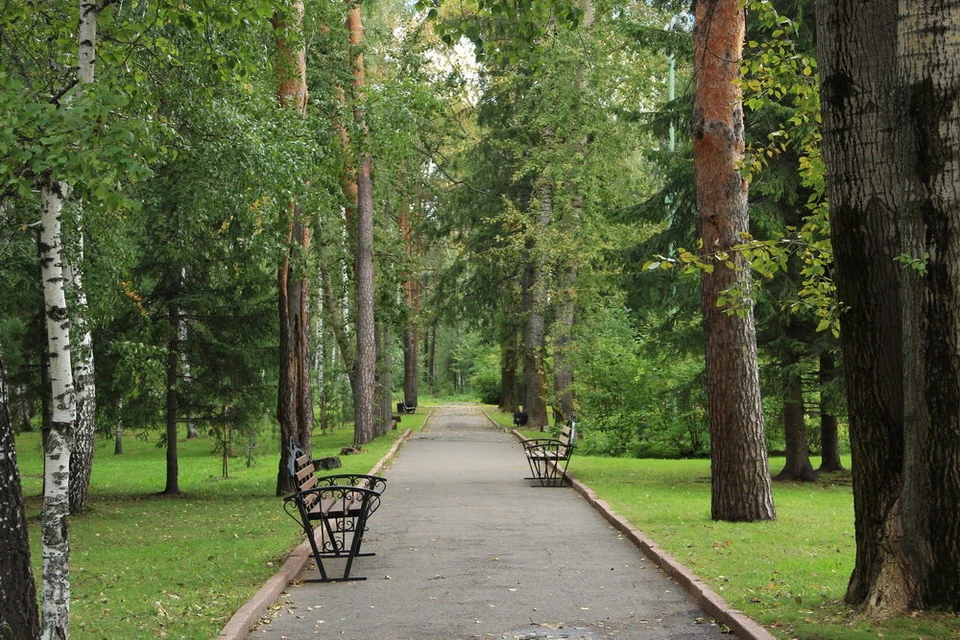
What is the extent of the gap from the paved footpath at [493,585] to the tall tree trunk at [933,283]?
1.67 metres

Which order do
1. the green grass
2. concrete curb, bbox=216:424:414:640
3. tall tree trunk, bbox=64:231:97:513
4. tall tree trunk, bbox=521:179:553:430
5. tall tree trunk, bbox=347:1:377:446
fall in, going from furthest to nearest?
1. tall tree trunk, bbox=521:179:553:430
2. tall tree trunk, bbox=347:1:377:446
3. tall tree trunk, bbox=64:231:97:513
4. the green grass
5. concrete curb, bbox=216:424:414:640

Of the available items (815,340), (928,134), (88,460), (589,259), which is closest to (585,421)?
(589,259)

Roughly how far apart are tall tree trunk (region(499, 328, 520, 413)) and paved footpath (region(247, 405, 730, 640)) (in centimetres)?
2564

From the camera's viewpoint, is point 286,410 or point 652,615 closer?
point 652,615

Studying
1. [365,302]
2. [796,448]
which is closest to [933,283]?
[796,448]

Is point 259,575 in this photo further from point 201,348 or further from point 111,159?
point 201,348

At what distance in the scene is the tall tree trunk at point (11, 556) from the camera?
5766 mm

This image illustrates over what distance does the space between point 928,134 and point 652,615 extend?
13.2 feet

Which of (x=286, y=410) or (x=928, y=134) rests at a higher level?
(x=928, y=134)

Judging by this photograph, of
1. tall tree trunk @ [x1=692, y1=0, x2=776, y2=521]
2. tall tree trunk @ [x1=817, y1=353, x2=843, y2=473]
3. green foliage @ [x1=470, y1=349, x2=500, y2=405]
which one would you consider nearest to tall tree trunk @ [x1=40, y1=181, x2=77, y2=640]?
tall tree trunk @ [x1=692, y1=0, x2=776, y2=521]

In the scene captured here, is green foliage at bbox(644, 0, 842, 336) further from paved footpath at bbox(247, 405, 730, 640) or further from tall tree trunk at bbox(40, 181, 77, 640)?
tall tree trunk at bbox(40, 181, 77, 640)

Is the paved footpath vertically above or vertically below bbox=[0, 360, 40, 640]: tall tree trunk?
below

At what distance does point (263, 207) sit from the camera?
14844 mm

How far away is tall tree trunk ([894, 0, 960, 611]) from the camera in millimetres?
6797
